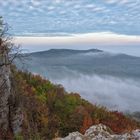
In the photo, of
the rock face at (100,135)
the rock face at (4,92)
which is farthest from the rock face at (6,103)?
the rock face at (100,135)

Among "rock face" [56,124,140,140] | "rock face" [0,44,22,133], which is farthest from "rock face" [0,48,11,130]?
"rock face" [56,124,140,140]

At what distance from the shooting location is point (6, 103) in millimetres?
30016

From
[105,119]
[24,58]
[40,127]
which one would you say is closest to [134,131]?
[24,58]

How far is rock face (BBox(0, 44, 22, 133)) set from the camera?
29256 millimetres

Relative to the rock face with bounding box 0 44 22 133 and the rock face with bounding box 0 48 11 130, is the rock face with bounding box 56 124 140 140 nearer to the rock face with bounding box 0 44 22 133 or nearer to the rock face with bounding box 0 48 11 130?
the rock face with bounding box 0 44 22 133

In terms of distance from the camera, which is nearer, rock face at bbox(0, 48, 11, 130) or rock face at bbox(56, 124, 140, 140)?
rock face at bbox(56, 124, 140, 140)

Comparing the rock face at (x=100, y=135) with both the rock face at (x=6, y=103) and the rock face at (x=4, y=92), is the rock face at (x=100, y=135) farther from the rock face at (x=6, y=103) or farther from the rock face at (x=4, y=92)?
the rock face at (x=4, y=92)

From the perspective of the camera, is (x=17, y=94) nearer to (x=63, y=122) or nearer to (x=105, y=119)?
(x=63, y=122)

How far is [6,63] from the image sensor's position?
2928 cm

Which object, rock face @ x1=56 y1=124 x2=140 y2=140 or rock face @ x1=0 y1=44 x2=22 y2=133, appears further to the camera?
rock face @ x1=0 y1=44 x2=22 y2=133

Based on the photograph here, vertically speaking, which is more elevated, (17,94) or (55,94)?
(17,94)

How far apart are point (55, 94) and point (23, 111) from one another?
6711 centimetres

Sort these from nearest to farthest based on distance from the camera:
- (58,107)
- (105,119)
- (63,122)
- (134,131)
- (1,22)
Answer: (134,131) < (1,22) < (63,122) < (58,107) < (105,119)

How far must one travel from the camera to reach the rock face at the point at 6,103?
96.0ft
